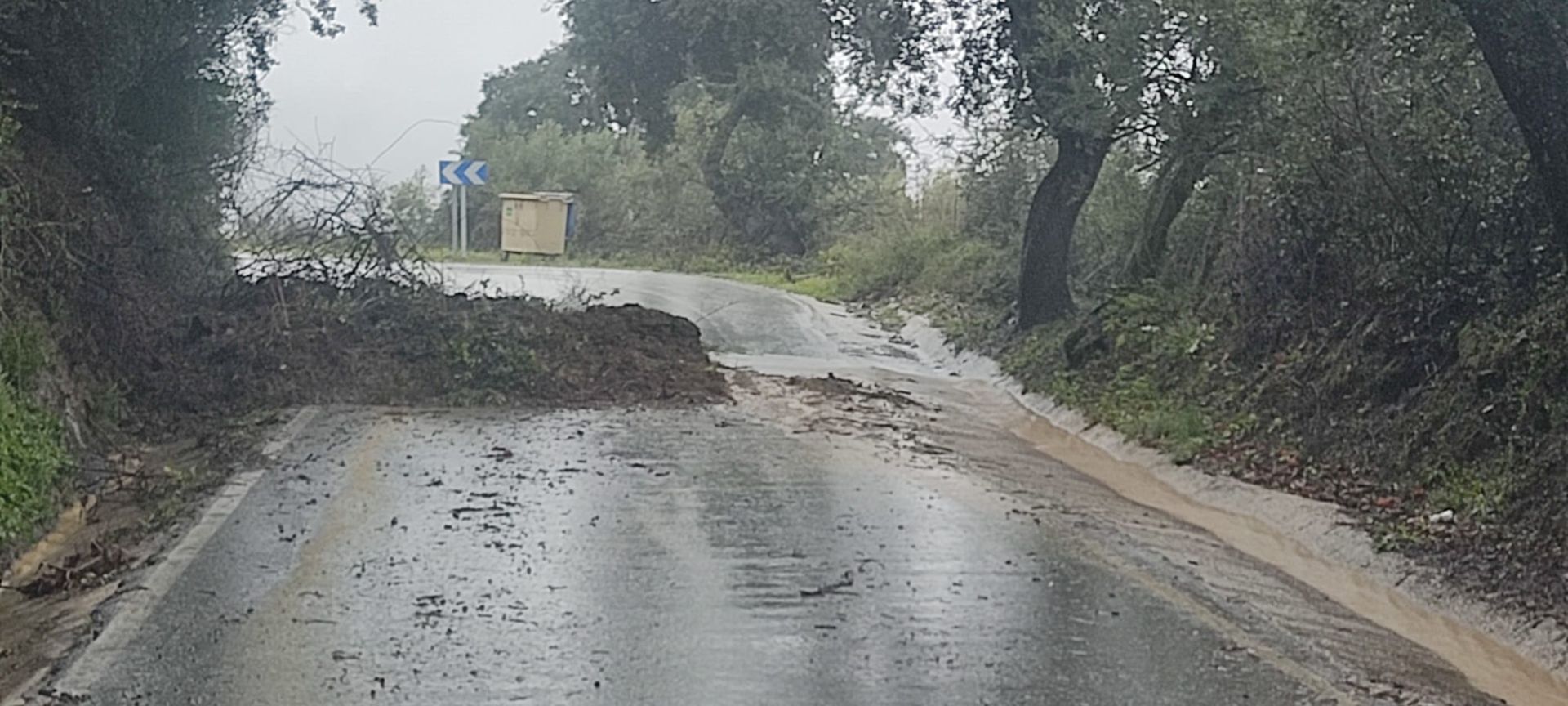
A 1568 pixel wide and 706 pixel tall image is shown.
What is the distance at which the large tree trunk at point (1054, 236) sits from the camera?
2502 cm

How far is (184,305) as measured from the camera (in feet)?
61.0

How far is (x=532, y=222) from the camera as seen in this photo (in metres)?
51.6

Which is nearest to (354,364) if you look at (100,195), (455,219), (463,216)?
(100,195)

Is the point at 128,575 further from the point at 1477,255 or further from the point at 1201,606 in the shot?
the point at 1477,255

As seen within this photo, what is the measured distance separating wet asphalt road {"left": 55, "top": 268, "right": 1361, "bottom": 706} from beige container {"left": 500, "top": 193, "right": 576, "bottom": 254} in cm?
3623

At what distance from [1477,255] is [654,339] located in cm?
904

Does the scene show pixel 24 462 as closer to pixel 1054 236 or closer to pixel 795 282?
pixel 1054 236

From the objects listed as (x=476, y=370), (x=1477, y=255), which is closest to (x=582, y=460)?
(x=476, y=370)

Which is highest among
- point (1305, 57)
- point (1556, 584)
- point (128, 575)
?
point (1305, 57)

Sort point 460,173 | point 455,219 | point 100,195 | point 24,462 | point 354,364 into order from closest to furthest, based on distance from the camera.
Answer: point 24,462 < point 100,195 < point 354,364 < point 460,173 < point 455,219

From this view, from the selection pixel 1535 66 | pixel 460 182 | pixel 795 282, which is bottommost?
pixel 795 282

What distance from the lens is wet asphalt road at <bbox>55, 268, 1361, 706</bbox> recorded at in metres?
8.06

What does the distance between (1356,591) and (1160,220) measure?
40.5 ft

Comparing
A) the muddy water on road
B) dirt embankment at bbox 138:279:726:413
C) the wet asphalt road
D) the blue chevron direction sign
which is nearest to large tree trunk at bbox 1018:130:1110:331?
dirt embankment at bbox 138:279:726:413
